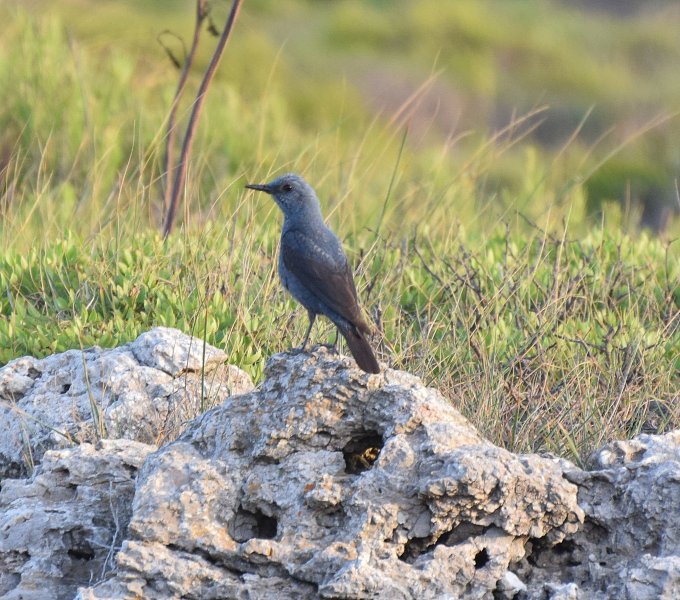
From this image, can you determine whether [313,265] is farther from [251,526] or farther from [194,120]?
[194,120]

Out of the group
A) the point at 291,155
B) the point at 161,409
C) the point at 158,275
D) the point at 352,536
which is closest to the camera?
the point at 352,536

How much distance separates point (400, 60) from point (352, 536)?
20267 mm

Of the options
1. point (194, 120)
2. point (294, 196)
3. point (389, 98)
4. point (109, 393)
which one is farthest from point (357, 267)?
point (389, 98)

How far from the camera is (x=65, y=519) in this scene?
11.8 feet

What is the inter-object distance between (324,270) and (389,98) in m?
15.5

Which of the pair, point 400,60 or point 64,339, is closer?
point 64,339

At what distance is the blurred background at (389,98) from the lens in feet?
25.1

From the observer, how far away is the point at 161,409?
4.32m

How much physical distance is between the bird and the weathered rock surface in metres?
0.44

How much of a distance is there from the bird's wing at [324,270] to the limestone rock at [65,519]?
2.73 feet

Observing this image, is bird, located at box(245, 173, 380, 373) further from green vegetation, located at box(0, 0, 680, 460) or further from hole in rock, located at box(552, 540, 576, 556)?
hole in rock, located at box(552, 540, 576, 556)

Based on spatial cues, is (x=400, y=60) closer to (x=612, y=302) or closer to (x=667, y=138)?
(x=667, y=138)

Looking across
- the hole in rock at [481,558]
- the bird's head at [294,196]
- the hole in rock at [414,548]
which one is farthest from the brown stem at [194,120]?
the hole in rock at [481,558]

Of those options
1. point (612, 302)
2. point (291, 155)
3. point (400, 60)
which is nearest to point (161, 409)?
point (612, 302)
